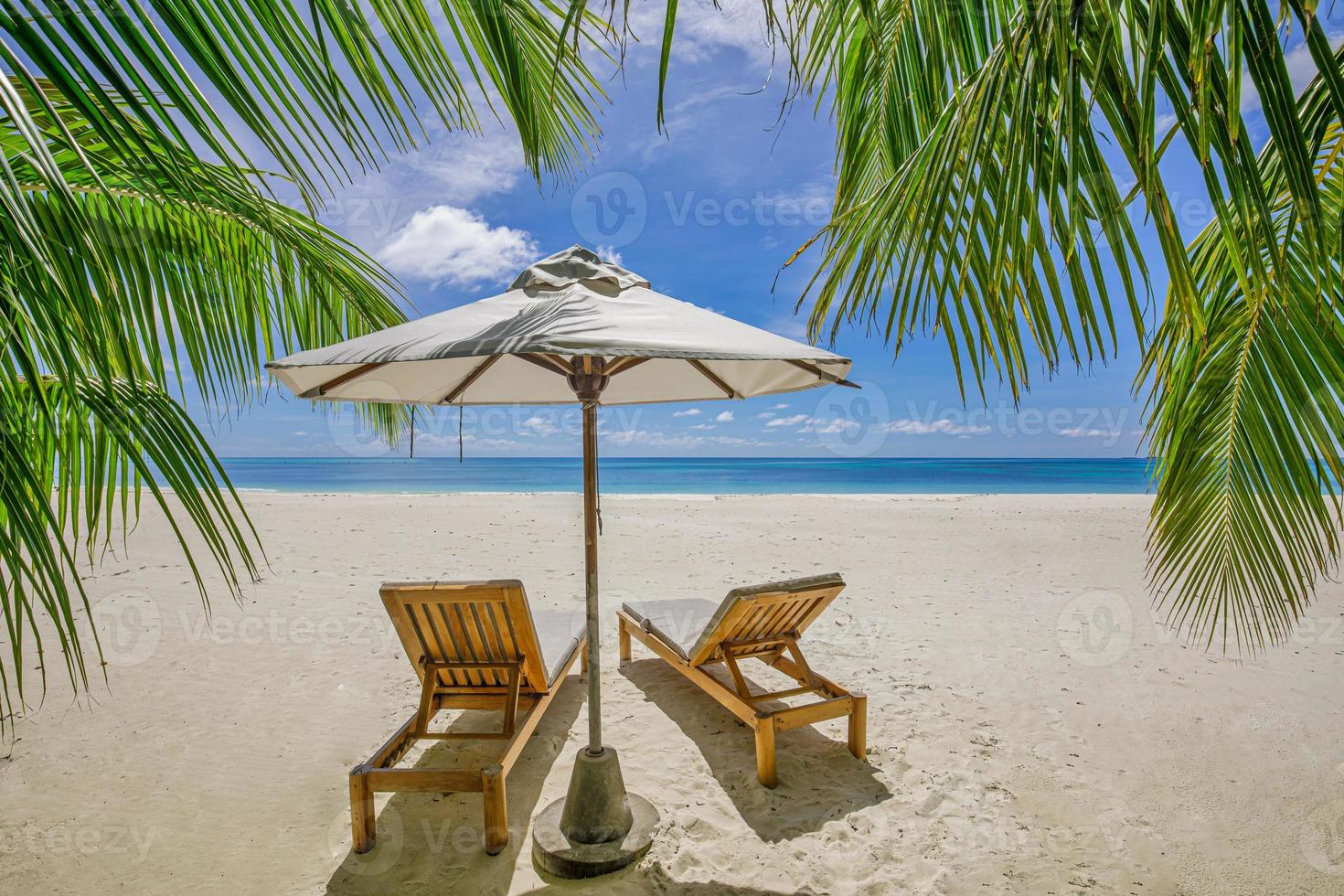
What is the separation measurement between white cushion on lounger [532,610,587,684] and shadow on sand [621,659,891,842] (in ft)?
2.02

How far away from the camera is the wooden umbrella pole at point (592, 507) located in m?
2.69

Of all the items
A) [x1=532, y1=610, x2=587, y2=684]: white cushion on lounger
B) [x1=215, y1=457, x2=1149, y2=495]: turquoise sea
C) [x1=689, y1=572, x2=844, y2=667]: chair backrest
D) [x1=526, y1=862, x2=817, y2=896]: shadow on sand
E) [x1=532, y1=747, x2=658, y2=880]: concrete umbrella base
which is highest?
[x1=689, y1=572, x2=844, y2=667]: chair backrest

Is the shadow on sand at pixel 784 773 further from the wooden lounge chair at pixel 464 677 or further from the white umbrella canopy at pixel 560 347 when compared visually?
the white umbrella canopy at pixel 560 347

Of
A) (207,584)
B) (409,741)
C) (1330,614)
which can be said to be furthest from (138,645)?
(1330,614)

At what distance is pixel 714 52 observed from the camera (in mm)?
1728

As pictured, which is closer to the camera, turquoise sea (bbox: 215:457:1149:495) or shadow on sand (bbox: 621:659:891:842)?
shadow on sand (bbox: 621:659:891:842)

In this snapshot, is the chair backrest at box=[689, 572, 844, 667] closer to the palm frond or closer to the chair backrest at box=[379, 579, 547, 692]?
the chair backrest at box=[379, 579, 547, 692]

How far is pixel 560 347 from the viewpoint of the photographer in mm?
1766

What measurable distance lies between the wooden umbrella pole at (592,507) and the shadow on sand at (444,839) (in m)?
0.53

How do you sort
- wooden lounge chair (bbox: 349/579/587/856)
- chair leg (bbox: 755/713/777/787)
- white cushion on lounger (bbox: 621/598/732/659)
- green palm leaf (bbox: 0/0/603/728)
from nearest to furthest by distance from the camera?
green palm leaf (bbox: 0/0/603/728), wooden lounge chair (bbox: 349/579/587/856), chair leg (bbox: 755/713/777/787), white cushion on lounger (bbox: 621/598/732/659)

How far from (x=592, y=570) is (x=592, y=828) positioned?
3.30ft

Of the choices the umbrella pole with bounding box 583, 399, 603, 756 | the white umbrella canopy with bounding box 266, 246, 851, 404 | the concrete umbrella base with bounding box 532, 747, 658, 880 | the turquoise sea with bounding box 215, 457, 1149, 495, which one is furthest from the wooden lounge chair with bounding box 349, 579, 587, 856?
the turquoise sea with bounding box 215, 457, 1149, 495

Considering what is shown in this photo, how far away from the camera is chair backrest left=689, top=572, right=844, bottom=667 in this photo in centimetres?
324

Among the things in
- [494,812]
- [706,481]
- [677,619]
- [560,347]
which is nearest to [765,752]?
[494,812]
